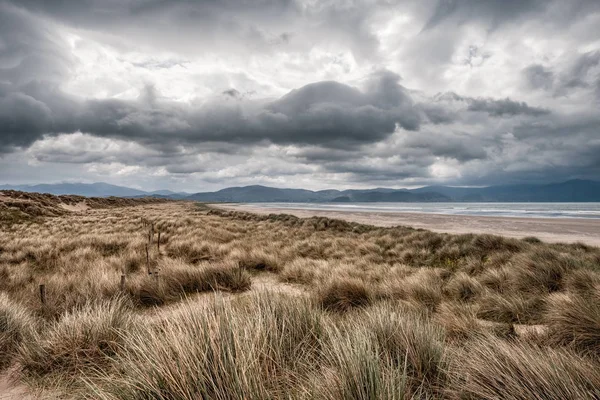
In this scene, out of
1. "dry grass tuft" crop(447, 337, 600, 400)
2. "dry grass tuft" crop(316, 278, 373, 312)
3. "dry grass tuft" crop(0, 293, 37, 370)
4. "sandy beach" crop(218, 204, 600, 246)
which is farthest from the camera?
"sandy beach" crop(218, 204, 600, 246)

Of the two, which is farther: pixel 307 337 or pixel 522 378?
pixel 307 337

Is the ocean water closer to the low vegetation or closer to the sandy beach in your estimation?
the sandy beach

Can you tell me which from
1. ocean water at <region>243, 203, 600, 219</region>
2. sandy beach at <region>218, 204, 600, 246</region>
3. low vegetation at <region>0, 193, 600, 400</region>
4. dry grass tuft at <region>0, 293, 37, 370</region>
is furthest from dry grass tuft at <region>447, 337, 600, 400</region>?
ocean water at <region>243, 203, 600, 219</region>


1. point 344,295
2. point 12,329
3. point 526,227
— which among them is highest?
point 12,329

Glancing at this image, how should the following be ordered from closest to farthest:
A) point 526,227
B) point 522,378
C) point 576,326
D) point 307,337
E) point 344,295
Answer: point 522,378
point 307,337
point 576,326
point 344,295
point 526,227

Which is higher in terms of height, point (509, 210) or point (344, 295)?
point (344, 295)

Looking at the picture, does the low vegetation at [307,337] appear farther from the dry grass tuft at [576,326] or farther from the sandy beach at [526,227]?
the sandy beach at [526,227]

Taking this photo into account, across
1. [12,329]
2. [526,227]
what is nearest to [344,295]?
[12,329]

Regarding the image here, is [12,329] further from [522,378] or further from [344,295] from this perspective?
[522,378]

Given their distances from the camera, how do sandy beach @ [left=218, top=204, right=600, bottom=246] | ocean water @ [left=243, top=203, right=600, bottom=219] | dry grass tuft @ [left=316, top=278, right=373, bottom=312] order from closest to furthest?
dry grass tuft @ [left=316, top=278, right=373, bottom=312], sandy beach @ [left=218, top=204, right=600, bottom=246], ocean water @ [left=243, top=203, right=600, bottom=219]

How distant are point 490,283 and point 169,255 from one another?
10.4m

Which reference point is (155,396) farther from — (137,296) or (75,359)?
(137,296)

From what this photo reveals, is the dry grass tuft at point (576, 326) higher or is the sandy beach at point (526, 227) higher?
the dry grass tuft at point (576, 326)

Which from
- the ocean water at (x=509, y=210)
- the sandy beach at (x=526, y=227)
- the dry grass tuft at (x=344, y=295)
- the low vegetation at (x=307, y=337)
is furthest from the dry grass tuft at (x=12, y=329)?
the ocean water at (x=509, y=210)
